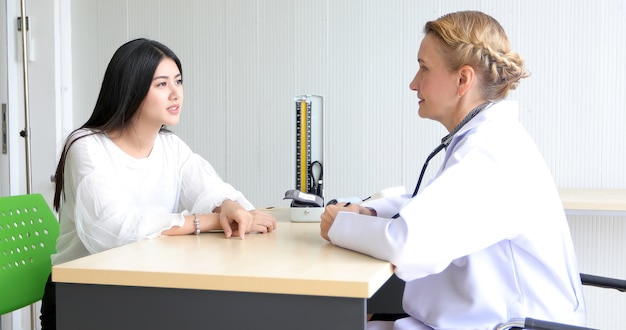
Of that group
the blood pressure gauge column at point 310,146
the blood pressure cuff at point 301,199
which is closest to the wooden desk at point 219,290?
the blood pressure cuff at point 301,199

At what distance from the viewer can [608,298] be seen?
304 cm

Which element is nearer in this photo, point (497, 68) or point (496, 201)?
point (496, 201)

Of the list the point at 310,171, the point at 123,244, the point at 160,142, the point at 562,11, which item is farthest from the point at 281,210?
the point at 562,11

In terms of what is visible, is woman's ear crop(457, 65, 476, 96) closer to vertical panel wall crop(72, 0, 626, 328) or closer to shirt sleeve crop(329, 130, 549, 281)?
shirt sleeve crop(329, 130, 549, 281)

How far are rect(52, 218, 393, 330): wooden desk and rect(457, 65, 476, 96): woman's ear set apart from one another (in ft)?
1.50

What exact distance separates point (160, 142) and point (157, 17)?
1.72m

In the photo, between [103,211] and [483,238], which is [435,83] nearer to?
[483,238]

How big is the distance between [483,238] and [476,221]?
0.04 meters

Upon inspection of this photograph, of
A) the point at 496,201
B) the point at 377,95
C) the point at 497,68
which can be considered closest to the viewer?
the point at 496,201

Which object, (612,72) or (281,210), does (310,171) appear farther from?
(612,72)

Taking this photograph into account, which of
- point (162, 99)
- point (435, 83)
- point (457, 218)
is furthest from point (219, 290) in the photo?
point (162, 99)

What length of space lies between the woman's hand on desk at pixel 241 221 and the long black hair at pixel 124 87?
419mm

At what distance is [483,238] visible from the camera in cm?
125

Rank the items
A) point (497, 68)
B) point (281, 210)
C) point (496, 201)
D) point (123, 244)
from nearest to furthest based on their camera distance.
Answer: point (496, 201) < point (497, 68) < point (123, 244) < point (281, 210)
